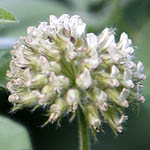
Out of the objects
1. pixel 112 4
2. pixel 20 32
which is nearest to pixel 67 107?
pixel 20 32

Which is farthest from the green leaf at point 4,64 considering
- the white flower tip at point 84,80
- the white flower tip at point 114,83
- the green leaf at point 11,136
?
the white flower tip at point 114,83

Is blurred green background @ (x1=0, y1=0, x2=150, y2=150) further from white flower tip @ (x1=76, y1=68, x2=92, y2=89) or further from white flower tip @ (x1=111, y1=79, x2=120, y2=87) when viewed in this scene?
white flower tip @ (x1=76, y1=68, x2=92, y2=89)

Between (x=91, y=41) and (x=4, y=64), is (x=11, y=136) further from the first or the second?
(x=91, y=41)

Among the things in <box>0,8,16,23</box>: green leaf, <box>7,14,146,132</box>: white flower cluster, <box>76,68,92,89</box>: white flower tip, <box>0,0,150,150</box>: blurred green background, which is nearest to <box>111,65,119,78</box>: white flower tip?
<box>7,14,146,132</box>: white flower cluster

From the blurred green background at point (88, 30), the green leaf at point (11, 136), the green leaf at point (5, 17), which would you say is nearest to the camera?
the green leaf at point (5, 17)

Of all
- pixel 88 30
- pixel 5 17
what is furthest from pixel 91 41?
pixel 88 30

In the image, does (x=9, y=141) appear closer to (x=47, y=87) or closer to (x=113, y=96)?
(x=47, y=87)

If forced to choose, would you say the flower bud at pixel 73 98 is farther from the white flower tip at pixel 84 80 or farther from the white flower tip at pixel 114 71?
the white flower tip at pixel 114 71
